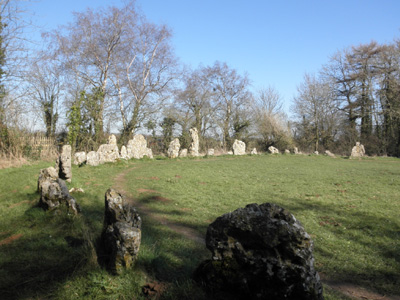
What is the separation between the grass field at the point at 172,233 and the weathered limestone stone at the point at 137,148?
8.94m

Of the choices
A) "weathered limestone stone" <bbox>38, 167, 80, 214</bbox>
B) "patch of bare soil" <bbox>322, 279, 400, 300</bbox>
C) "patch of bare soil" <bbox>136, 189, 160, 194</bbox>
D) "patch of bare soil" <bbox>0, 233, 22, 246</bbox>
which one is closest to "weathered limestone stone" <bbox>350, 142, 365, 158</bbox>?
"patch of bare soil" <bbox>136, 189, 160, 194</bbox>

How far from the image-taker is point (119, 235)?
3.68m

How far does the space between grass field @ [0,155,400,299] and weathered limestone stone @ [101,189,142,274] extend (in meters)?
0.14

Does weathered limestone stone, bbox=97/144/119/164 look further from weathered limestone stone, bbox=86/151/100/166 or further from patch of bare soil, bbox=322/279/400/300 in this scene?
patch of bare soil, bbox=322/279/400/300

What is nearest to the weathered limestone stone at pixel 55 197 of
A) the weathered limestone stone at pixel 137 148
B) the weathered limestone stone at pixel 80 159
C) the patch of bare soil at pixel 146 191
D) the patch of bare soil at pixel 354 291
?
the patch of bare soil at pixel 146 191

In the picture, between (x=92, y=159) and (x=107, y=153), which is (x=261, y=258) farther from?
(x=107, y=153)

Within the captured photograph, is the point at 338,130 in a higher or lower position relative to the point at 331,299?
higher

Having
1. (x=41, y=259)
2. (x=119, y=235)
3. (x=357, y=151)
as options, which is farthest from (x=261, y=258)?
(x=357, y=151)

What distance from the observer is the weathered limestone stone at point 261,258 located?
275 centimetres

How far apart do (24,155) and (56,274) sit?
15.1 metres

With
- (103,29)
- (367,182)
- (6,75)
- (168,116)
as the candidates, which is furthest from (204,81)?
(367,182)

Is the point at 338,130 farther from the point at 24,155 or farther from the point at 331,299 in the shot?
the point at 331,299

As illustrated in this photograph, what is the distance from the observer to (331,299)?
3328 mm

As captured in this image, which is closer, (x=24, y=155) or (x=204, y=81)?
(x=24, y=155)
